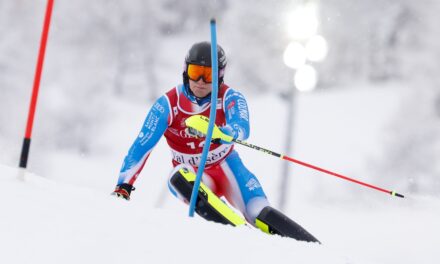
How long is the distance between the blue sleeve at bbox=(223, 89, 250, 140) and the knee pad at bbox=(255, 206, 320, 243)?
1.66 ft

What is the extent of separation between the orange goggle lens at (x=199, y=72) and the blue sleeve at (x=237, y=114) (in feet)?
0.71

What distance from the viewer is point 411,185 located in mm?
20391

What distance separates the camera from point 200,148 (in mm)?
4332

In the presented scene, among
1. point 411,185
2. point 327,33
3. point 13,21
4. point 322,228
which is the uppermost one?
point 327,33

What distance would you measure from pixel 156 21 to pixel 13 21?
8.72 metres

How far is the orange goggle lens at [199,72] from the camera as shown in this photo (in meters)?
3.93

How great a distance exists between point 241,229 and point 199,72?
167cm

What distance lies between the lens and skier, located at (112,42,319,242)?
3697mm

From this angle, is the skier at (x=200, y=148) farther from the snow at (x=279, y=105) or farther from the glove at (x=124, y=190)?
the snow at (x=279, y=105)

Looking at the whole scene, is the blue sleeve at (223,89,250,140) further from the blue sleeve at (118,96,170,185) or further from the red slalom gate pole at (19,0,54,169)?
the red slalom gate pole at (19,0,54,169)

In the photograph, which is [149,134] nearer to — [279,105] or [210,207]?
[210,207]

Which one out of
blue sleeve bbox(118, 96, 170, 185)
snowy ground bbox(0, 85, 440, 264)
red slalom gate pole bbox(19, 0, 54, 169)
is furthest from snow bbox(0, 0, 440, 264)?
red slalom gate pole bbox(19, 0, 54, 169)

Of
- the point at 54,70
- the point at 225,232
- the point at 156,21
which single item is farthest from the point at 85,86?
the point at 225,232

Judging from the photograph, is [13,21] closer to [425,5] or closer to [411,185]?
[411,185]
